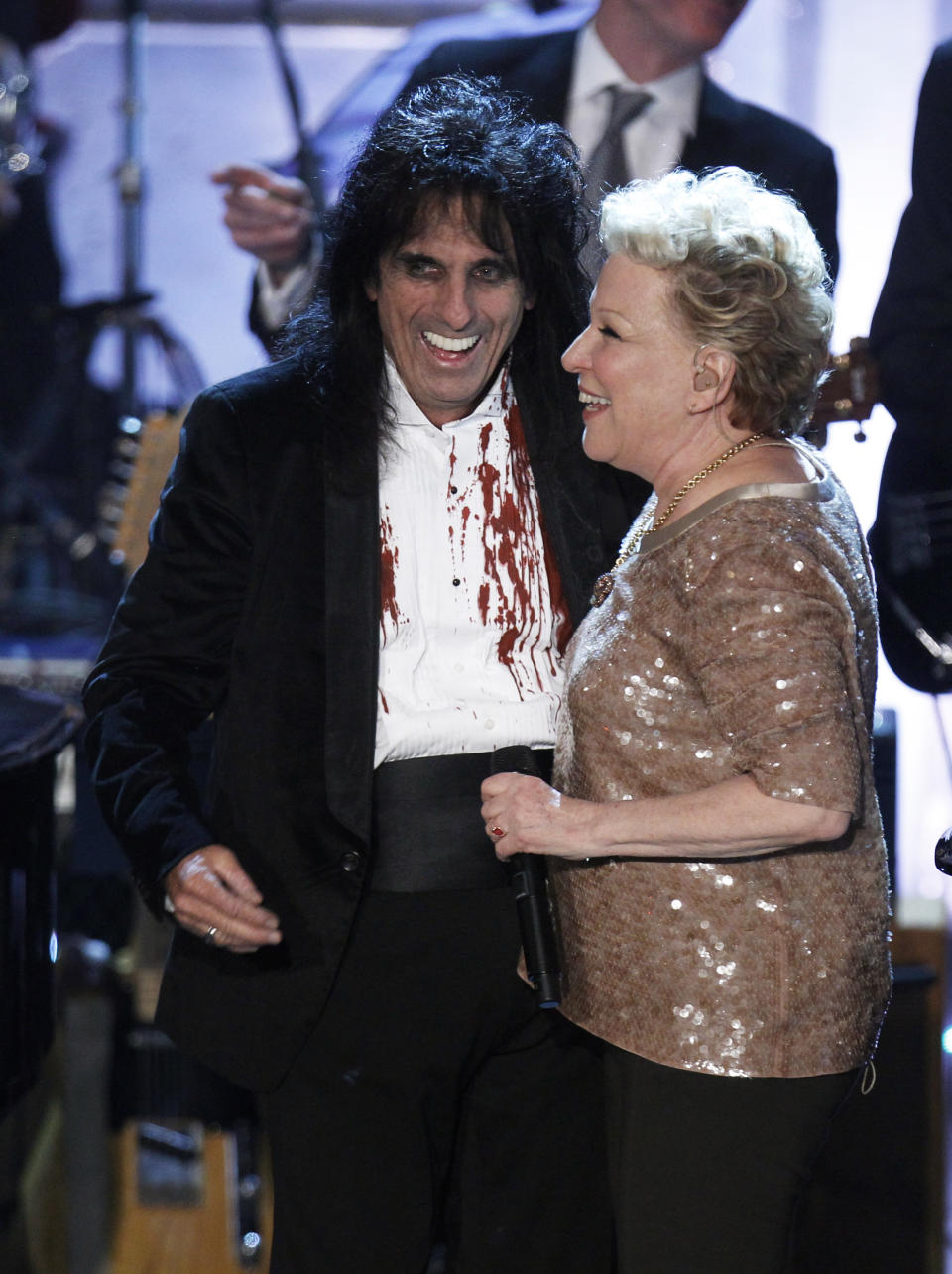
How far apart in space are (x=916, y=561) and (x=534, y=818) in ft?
3.36

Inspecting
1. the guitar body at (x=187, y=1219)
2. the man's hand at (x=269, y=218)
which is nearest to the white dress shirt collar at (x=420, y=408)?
the man's hand at (x=269, y=218)

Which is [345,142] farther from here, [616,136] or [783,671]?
[783,671]

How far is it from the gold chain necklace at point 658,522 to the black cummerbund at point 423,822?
0.84ft

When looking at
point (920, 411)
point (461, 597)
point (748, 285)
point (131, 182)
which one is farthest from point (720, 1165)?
point (131, 182)

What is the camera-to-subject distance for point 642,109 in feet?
8.19

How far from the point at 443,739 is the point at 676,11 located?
157cm

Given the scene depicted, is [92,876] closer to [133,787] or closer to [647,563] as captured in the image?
[133,787]

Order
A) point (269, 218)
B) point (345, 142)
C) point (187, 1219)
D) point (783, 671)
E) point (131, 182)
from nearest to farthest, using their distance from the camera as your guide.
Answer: point (783, 671) → point (269, 218) → point (187, 1219) → point (345, 142) → point (131, 182)

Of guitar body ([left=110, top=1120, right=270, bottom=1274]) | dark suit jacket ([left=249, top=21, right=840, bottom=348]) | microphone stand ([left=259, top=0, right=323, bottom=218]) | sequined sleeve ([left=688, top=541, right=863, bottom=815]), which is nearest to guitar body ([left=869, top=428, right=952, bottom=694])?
dark suit jacket ([left=249, top=21, right=840, bottom=348])

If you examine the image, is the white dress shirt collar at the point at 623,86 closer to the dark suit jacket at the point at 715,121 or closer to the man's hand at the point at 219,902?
the dark suit jacket at the point at 715,121

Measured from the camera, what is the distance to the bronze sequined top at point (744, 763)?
1327 millimetres

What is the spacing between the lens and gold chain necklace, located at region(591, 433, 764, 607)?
1.47m

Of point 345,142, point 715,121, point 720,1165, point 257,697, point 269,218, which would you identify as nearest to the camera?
point 720,1165

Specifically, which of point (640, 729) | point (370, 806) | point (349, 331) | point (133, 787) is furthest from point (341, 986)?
point (349, 331)
